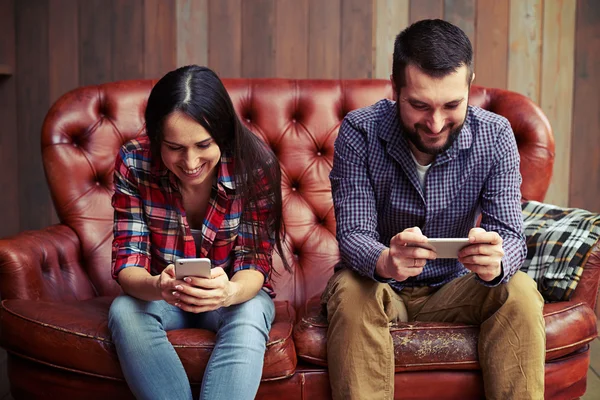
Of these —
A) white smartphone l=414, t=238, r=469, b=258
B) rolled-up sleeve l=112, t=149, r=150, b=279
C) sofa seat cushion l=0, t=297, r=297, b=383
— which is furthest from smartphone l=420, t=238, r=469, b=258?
rolled-up sleeve l=112, t=149, r=150, b=279

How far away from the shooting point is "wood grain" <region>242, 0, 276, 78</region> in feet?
8.74

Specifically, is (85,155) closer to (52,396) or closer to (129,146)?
(129,146)

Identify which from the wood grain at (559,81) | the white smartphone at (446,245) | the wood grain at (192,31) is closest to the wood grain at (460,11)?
the wood grain at (559,81)

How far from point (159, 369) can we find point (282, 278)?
699 millimetres

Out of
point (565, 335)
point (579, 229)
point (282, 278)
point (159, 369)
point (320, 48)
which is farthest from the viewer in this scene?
point (320, 48)

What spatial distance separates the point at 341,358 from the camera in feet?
5.09

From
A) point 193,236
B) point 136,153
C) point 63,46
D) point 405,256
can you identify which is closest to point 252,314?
point 193,236

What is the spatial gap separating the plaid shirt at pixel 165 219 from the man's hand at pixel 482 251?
483mm

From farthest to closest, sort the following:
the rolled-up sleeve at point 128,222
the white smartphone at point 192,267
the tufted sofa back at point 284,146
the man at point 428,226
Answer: the tufted sofa back at point 284,146
the rolled-up sleeve at point 128,222
the man at point 428,226
the white smartphone at point 192,267

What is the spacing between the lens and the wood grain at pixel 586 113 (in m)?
2.69

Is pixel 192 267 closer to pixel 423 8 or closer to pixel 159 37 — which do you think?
pixel 159 37

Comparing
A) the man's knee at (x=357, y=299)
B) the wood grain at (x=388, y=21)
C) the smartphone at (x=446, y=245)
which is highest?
the wood grain at (x=388, y=21)

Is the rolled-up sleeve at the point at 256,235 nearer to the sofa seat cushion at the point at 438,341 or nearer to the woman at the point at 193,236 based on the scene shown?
the woman at the point at 193,236

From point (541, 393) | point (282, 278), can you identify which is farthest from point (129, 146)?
point (541, 393)
